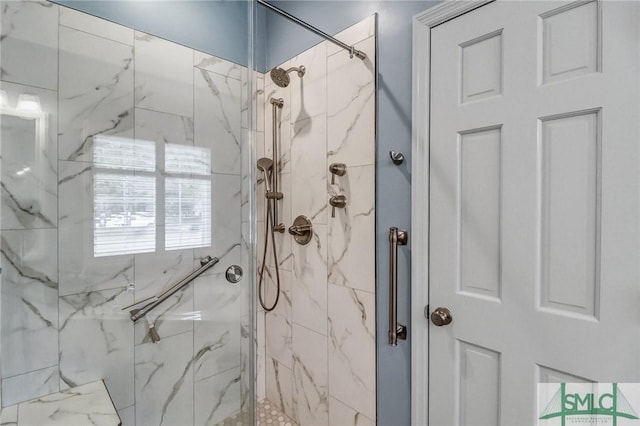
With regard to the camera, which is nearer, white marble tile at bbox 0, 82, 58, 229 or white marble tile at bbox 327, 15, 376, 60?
white marble tile at bbox 0, 82, 58, 229

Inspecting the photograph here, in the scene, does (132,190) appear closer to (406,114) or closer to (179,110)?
(179,110)

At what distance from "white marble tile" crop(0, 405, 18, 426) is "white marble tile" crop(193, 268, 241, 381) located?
1.84 feet

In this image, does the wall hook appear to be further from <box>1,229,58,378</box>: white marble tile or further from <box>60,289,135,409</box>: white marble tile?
<box>1,229,58,378</box>: white marble tile

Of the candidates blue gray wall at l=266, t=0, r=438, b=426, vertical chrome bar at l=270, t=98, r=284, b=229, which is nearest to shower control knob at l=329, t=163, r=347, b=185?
blue gray wall at l=266, t=0, r=438, b=426

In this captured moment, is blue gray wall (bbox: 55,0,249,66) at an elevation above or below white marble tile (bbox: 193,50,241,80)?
above

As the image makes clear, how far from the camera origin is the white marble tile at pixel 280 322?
167 centimetres

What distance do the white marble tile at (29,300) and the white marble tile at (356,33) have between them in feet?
4.36

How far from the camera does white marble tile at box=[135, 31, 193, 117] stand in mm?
1237

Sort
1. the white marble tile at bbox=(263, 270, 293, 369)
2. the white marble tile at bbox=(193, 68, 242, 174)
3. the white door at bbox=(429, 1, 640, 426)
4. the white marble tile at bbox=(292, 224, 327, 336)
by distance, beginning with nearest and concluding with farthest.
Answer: the white door at bbox=(429, 1, 640, 426), the white marble tile at bbox=(193, 68, 242, 174), the white marble tile at bbox=(292, 224, 327, 336), the white marble tile at bbox=(263, 270, 293, 369)

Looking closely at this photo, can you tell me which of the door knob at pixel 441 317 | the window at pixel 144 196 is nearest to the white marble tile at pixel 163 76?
the window at pixel 144 196

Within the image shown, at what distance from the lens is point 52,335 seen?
1.10 metres

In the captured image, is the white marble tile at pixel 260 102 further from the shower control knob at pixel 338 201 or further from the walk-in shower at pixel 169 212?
the shower control knob at pixel 338 201

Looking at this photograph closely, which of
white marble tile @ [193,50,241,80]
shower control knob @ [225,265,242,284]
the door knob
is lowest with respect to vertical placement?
the door knob

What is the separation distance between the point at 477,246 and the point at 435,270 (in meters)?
0.18
